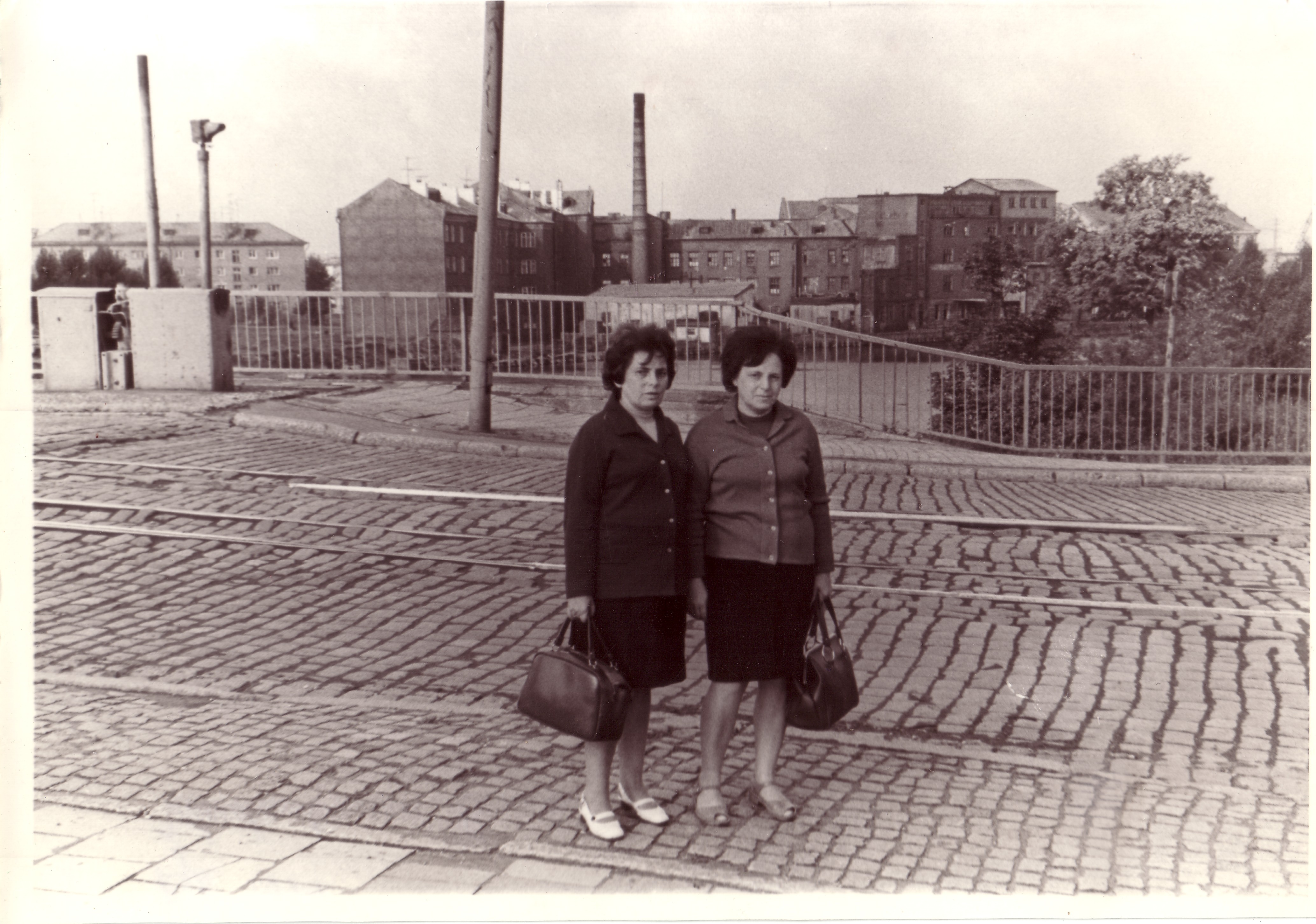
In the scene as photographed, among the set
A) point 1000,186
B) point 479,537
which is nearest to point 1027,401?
point 1000,186

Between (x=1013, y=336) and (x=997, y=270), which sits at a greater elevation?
(x=997, y=270)

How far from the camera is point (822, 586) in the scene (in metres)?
4.55

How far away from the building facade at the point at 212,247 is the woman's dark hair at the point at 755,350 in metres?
4.94

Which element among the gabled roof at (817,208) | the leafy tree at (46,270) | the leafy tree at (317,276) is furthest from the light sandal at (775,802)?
the leafy tree at (317,276)

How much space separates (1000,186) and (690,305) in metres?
4.54

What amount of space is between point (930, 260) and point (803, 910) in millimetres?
12343

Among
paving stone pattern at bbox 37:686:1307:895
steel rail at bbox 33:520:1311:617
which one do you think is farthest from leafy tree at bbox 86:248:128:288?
paving stone pattern at bbox 37:686:1307:895

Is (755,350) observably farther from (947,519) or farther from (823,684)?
(947,519)

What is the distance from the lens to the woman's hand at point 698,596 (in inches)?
174

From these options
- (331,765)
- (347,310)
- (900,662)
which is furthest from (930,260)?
(331,765)

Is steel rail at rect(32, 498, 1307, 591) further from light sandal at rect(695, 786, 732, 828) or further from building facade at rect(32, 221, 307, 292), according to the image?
light sandal at rect(695, 786, 732, 828)

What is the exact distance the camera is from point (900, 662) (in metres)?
6.48

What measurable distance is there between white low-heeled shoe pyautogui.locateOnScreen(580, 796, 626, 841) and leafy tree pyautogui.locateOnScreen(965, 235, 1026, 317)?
35.6 ft

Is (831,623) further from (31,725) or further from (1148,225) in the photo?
(1148,225)
